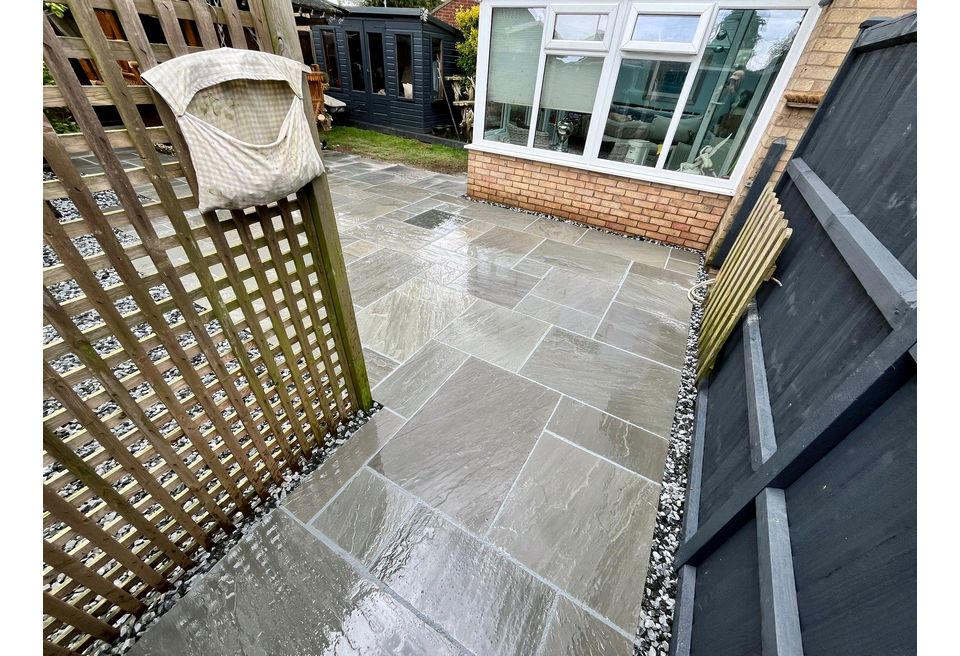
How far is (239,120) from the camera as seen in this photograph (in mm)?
1030

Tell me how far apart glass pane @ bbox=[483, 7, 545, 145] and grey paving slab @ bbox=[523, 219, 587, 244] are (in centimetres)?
116

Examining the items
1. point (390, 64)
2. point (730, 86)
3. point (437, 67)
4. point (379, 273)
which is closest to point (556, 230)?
point (730, 86)

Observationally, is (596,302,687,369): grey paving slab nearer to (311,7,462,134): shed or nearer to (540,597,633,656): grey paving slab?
(540,597,633,656): grey paving slab

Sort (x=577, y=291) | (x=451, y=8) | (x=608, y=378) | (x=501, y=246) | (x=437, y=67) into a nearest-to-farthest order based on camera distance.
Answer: (x=608, y=378) → (x=577, y=291) → (x=501, y=246) → (x=437, y=67) → (x=451, y=8)

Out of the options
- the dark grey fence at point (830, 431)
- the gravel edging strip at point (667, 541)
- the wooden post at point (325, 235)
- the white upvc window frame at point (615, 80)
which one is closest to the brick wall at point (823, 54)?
the white upvc window frame at point (615, 80)

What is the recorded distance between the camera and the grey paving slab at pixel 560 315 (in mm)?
3070

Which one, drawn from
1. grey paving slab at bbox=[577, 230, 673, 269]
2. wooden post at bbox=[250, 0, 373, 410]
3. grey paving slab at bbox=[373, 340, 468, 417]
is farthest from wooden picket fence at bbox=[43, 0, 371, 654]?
grey paving slab at bbox=[577, 230, 673, 269]

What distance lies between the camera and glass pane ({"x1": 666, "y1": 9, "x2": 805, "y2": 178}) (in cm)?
339

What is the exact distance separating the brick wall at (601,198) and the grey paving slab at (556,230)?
19 cm

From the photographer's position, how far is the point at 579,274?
3855mm

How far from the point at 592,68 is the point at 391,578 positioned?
518 centimetres

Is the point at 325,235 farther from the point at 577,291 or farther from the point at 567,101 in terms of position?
the point at 567,101

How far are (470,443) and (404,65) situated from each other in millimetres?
10575
